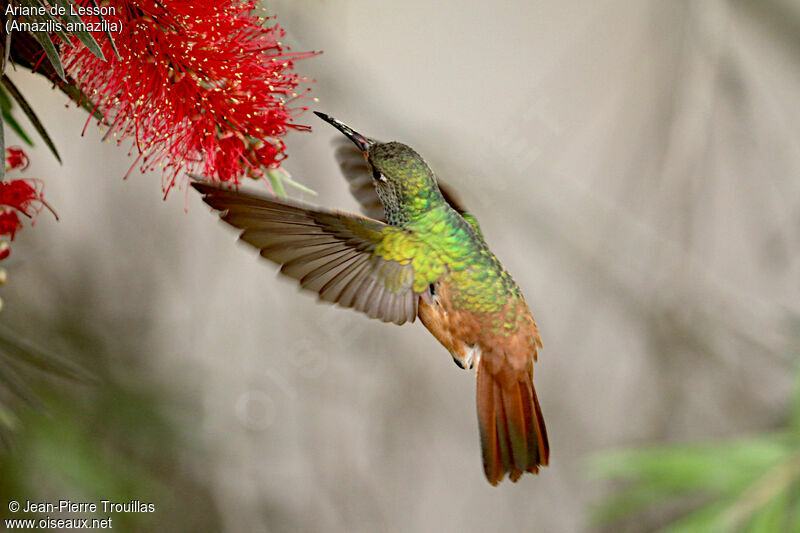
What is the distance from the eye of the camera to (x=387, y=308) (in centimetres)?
57

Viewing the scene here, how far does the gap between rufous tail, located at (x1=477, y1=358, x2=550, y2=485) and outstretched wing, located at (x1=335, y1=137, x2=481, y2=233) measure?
0.18 m

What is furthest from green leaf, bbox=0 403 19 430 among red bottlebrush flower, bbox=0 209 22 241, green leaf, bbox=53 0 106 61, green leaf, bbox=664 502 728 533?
green leaf, bbox=664 502 728 533

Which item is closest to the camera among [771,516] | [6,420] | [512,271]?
[6,420]

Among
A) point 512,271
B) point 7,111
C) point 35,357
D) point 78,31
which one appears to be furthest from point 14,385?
point 512,271

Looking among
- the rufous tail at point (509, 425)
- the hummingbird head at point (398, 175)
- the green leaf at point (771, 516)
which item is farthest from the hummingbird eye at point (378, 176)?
the green leaf at point (771, 516)

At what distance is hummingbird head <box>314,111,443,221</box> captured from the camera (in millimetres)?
565

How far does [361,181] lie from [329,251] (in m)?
0.18

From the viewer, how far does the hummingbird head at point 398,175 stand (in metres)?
0.57

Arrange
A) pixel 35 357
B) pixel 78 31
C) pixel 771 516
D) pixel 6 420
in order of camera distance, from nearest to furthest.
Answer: pixel 78 31, pixel 6 420, pixel 35 357, pixel 771 516

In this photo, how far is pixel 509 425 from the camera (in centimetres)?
61

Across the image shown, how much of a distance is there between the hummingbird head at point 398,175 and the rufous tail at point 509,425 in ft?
0.51

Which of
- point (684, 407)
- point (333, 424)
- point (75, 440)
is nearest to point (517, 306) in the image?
point (75, 440)

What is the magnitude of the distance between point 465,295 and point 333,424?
1382 mm

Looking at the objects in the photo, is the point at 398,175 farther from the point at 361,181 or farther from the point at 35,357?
the point at 35,357
